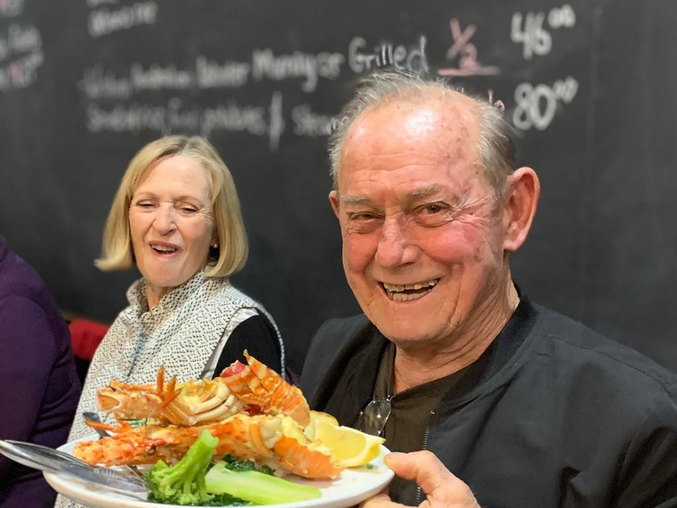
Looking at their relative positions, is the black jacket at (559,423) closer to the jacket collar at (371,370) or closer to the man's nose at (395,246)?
the jacket collar at (371,370)

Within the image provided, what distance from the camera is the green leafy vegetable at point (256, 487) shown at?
1.02 meters

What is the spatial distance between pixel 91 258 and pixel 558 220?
6.98ft

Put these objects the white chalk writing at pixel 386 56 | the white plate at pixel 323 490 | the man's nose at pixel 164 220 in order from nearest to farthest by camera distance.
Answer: the white plate at pixel 323 490, the man's nose at pixel 164 220, the white chalk writing at pixel 386 56

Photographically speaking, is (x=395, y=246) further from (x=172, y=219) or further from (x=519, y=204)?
(x=172, y=219)

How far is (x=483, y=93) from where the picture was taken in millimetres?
1958

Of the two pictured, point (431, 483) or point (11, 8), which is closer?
point (431, 483)

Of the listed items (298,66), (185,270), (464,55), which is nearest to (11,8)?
(298,66)

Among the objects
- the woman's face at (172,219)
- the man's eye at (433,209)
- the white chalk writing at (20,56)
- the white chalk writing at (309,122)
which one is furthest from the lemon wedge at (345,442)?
the white chalk writing at (20,56)

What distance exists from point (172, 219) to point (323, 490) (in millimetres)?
977

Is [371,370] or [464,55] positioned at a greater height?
[464,55]

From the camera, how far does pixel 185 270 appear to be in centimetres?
194

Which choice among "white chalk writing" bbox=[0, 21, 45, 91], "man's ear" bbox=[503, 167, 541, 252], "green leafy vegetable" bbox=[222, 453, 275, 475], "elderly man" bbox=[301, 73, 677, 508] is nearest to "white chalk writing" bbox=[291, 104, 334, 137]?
"elderly man" bbox=[301, 73, 677, 508]

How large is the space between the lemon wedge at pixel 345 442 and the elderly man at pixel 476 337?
0.40 feet

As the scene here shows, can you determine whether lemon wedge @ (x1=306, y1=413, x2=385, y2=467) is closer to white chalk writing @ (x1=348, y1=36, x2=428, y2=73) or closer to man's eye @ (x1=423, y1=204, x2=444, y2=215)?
man's eye @ (x1=423, y1=204, x2=444, y2=215)
